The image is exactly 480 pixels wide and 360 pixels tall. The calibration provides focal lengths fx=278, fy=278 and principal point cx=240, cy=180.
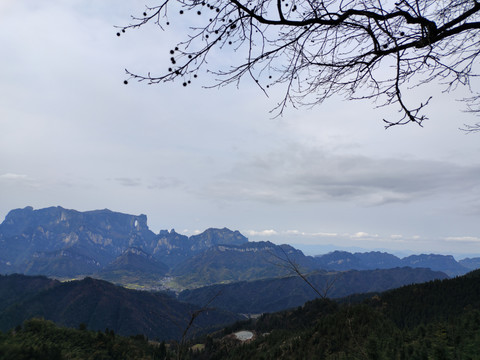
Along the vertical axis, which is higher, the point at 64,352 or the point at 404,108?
the point at 404,108

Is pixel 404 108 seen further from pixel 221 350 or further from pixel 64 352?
pixel 221 350

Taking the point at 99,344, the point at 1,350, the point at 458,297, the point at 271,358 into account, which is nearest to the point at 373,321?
the point at 271,358

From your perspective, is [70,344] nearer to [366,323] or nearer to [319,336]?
[319,336]

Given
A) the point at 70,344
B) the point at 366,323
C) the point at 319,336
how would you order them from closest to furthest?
the point at 70,344, the point at 366,323, the point at 319,336

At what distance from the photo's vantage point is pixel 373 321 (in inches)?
4198

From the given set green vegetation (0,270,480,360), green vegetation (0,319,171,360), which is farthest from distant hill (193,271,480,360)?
green vegetation (0,319,171,360)

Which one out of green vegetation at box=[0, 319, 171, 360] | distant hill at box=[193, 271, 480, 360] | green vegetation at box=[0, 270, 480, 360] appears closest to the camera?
green vegetation at box=[0, 270, 480, 360]

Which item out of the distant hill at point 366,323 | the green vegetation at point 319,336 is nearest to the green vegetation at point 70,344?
the green vegetation at point 319,336

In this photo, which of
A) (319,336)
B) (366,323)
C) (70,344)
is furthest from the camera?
(319,336)

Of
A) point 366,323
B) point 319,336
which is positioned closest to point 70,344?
point 319,336

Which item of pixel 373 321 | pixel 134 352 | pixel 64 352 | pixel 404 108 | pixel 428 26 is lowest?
pixel 134 352

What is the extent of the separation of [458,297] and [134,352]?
567 ft

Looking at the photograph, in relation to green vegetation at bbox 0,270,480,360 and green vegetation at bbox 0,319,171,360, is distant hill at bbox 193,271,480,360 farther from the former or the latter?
green vegetation at bbox 0,319,171,360

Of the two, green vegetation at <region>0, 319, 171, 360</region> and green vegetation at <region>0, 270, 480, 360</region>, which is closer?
green vegetation at <region>0, 270, 480, 360</region>
